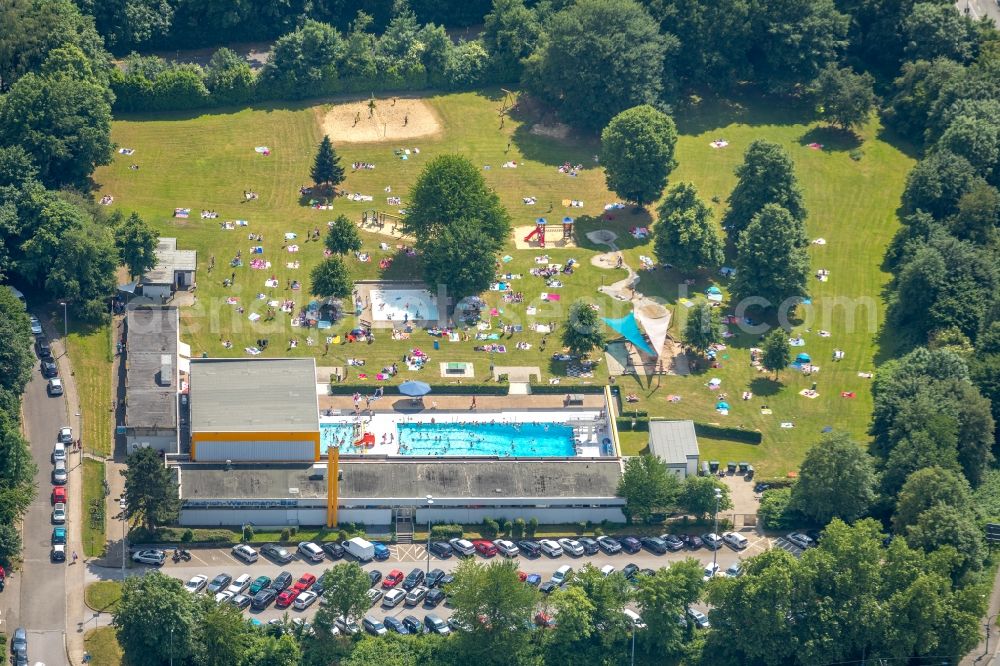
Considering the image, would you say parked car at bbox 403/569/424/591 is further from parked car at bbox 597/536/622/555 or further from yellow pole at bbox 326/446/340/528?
parked car at bbox 597/536/622/555

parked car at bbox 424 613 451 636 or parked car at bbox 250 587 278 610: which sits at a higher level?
parked car at bbox 250 587 278 610

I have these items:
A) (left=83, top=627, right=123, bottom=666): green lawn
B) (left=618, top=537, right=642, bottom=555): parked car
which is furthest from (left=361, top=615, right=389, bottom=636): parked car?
(left=618, top=537, right=642, bottom=555): parked car

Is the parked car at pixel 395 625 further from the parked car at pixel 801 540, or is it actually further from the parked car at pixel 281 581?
the parked car at pixel 801 540

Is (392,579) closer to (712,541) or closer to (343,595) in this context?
(343,595)

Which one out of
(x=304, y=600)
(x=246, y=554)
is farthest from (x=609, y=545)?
(x=246, y=554)

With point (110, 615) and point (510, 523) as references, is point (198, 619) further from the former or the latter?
point (510, 523)

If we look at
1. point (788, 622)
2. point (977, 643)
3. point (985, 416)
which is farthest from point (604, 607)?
point (985, 416)
